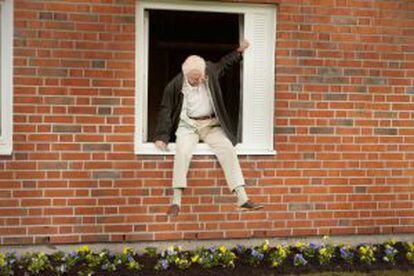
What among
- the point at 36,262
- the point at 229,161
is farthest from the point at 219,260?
the point at 36,262

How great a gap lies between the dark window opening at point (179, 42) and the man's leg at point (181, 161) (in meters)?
0.16

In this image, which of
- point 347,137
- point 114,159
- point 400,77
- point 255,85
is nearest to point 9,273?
point 114,159

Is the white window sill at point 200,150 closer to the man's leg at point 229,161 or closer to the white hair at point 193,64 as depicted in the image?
the man's leg at point 229,161

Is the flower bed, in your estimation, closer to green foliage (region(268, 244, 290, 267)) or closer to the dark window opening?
green foliage (region(268, 244, 290, 267))

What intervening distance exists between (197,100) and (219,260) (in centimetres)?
161

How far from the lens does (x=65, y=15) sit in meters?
5.94

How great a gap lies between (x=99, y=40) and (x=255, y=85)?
167 centimetres

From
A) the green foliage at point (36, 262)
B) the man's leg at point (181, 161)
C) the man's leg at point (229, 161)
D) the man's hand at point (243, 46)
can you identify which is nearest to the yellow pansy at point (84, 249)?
A: the green foliage at point (36, 262)

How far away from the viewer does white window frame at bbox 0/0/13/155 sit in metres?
5.87

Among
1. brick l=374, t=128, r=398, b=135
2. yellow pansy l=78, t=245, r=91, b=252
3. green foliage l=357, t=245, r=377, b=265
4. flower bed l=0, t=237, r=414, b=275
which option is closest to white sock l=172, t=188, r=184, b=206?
flower bed l=0, t=237, r=414, b=275

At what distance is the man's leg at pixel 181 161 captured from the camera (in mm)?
6105

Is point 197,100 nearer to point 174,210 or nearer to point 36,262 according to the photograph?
point 174,210

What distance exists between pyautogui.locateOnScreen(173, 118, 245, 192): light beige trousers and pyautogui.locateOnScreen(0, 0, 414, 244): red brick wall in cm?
15

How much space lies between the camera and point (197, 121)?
617cm
